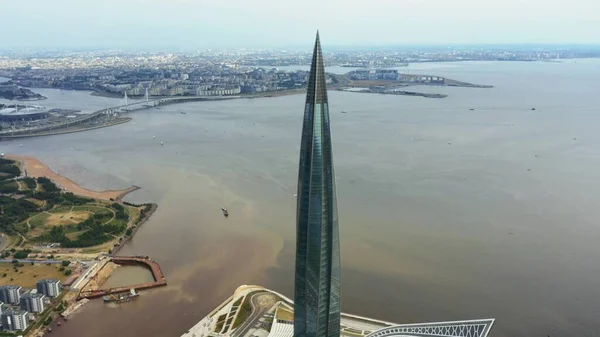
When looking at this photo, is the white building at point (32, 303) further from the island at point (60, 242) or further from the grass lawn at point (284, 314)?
the grass lawn at point (284, 314)

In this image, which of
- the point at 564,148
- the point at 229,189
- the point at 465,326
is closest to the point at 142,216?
the point at 229,189

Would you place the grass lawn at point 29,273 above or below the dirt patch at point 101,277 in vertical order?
above

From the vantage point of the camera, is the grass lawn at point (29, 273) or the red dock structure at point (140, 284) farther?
the grass lawn at point (29, 273)

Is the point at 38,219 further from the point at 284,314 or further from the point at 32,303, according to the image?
the point at 284,314

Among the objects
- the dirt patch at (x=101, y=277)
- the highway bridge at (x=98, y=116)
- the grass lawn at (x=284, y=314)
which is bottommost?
the dirt patch at (x=101, y=277)

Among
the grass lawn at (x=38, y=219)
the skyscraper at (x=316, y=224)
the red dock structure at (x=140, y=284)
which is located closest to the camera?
the skyscraper at (x=316, y=224)

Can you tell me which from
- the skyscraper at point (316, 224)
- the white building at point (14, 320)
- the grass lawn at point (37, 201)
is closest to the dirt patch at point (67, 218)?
the grass lawn at point (37, 201)

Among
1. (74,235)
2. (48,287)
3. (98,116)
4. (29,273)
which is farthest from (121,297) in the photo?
(98,116)
